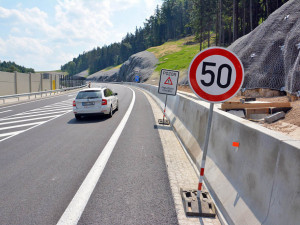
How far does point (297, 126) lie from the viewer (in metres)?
8.31

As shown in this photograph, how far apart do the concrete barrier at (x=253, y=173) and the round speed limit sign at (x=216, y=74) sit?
1.71ft

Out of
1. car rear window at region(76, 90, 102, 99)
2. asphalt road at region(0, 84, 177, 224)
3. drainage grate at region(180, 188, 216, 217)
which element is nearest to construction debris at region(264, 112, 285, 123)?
asphalt road at region(0, 84, 177, 224)

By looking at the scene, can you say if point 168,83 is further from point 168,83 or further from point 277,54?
point 277,54

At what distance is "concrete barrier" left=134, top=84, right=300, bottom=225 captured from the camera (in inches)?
97.3

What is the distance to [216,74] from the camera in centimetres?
415

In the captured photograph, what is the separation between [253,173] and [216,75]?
1.63 metres

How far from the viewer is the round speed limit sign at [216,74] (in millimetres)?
4055

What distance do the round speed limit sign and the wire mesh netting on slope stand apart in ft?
31.9

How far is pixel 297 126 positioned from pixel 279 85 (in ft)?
24.5

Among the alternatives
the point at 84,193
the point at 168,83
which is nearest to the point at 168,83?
the point at 168,83

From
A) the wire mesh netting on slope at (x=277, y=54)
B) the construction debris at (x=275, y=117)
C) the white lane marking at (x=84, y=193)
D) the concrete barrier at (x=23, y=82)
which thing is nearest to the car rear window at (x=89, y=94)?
the white lane marking at (x=84, y=193)

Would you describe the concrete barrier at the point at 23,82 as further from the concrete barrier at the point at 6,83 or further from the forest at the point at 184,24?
the forest at the point at 184,24

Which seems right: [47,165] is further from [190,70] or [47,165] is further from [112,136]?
[190,70]

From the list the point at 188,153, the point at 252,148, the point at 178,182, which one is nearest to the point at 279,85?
the point at 188,153
